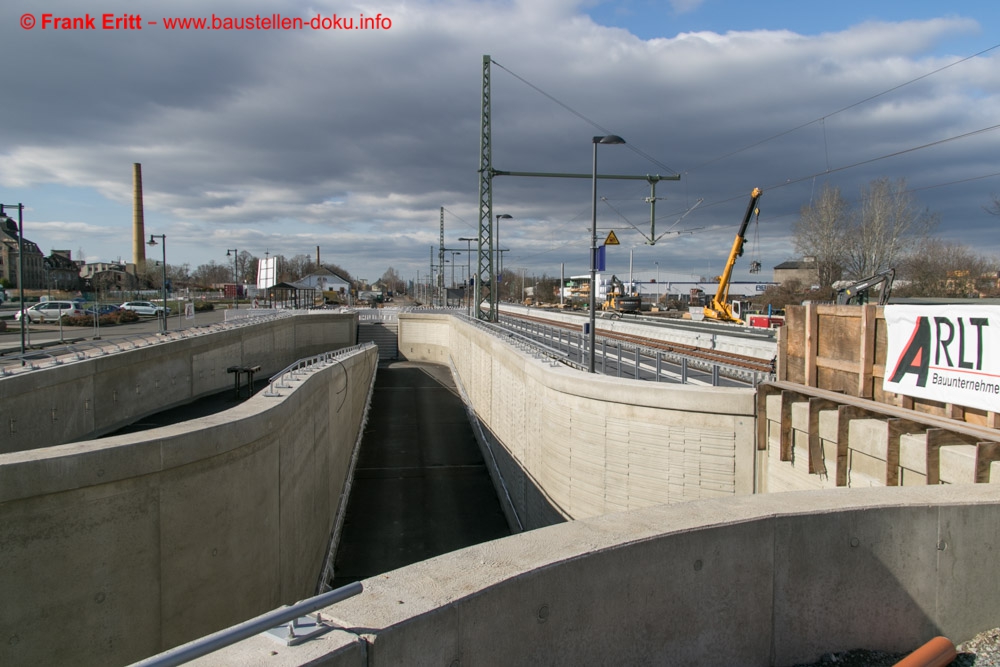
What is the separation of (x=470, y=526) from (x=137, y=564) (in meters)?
11.3

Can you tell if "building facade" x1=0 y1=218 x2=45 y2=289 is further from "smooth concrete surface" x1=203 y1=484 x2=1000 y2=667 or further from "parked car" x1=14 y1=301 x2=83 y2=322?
"smooth concrete surface" x1=203 y1=484 x2=1000 y2=667

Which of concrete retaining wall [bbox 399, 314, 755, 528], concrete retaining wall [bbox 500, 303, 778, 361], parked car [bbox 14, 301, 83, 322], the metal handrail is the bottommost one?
concrete retaining wall [bbox 399, 314, 755, 528]

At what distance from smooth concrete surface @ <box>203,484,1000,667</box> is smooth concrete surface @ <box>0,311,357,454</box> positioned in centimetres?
1372

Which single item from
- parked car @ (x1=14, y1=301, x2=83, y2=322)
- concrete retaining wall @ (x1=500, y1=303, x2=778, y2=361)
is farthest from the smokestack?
concrete retaining wall @ (x1=500, y1=303, x2=778, y2=361)

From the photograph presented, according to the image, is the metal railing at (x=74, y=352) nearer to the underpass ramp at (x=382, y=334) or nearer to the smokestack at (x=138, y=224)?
the underpass ramp at (x=382, y=334)

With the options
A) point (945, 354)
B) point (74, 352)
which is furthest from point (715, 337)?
point (74, 352)

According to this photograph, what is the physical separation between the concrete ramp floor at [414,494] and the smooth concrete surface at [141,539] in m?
5.74

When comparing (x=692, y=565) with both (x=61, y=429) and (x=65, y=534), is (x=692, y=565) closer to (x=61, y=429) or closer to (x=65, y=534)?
(x=65, y=534)

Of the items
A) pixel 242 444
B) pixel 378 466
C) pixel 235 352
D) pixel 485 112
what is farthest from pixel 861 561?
pixel 235 352

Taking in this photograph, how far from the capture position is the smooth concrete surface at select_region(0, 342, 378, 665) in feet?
24.2

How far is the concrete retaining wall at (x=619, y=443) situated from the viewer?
12.0 metres

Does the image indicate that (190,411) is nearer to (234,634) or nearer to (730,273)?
(234,634)

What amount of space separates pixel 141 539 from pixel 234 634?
663 centimetres

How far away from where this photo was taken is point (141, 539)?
823 cm
